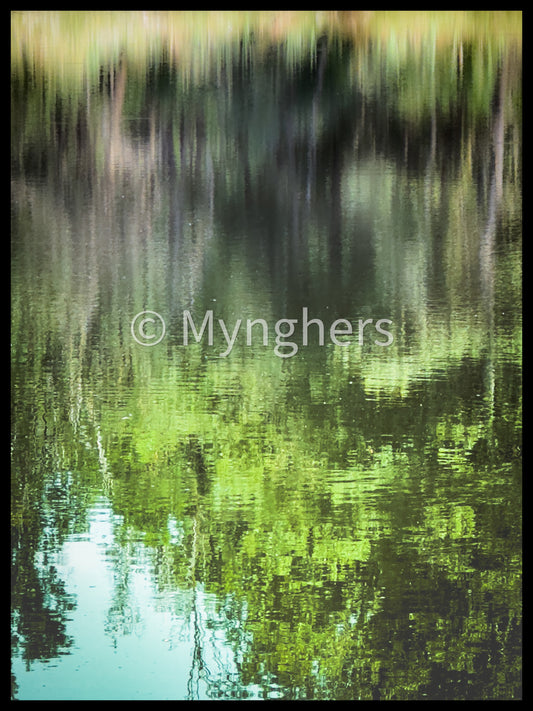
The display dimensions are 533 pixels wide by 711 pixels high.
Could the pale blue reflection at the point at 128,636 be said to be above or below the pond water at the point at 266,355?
below

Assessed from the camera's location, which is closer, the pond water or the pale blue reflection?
the pale blue reflection

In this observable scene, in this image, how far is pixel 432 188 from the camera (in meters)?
7.12

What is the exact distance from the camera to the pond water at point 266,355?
386 centimetres

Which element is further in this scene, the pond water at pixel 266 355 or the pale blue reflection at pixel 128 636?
the pond water at pixel 266 355

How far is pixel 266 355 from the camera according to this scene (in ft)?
18.4

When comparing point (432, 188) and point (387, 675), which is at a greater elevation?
point (432, 188)

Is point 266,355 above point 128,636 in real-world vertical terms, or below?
above

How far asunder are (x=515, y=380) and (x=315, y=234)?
78.3 inches

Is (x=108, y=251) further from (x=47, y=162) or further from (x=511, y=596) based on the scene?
(x=511, y=596)

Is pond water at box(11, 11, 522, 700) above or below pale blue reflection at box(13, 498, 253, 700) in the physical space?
above

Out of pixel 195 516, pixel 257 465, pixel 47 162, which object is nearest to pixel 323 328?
pixel 257 465

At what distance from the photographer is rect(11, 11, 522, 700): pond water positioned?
386 cm

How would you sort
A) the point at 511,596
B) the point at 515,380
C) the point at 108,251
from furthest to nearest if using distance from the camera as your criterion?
1. the point at 108,251
2. the point at 515,380
3. the point at 511,596
